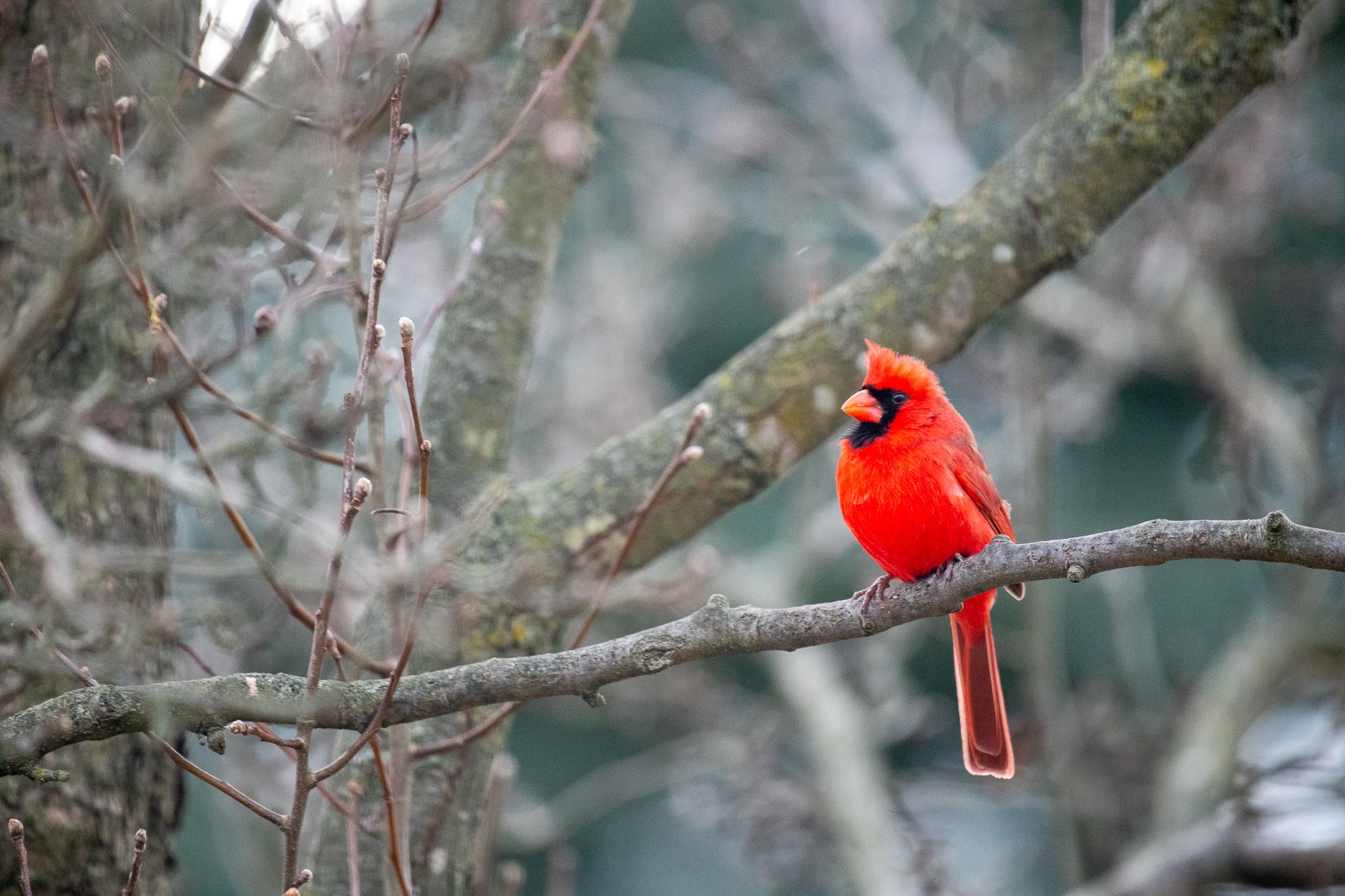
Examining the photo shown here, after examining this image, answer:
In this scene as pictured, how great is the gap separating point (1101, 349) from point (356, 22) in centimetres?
513

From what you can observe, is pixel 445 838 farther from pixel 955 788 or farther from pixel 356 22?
pixel 955 788

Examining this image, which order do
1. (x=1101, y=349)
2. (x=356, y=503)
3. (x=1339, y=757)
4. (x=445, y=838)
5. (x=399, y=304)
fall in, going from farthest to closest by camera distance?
1. (x=399, y=304)
2. (x=1101, y=349)
3. (x=1339, y=757)
4. (x=445, y=838)
5. (x=356, y=503)

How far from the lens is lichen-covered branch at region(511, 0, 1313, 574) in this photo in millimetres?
3176

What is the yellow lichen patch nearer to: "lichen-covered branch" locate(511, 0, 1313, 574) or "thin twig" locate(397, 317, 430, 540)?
"lichen-covered branch" locate(511, 0, 1313, 574)

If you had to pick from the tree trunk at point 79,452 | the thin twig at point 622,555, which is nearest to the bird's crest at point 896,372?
the thin twig at point 622,555

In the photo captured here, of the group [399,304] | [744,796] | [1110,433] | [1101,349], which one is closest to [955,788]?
[744,796]

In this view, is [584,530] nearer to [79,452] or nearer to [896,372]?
[896,372]

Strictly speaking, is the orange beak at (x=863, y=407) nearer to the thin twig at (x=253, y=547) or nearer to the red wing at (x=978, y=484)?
the red wing at (x=978, y=484)

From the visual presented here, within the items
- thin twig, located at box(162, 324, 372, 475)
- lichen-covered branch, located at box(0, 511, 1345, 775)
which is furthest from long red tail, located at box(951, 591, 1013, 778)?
thin twig, located at box(162, 324, 372, 475)

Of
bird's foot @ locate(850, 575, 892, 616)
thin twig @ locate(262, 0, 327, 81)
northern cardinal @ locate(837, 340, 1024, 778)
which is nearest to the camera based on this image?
thin twig @ locate(262, 0, 327, 81)

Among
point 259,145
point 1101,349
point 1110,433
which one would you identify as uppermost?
point 1110,433

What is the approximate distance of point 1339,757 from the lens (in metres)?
5.54

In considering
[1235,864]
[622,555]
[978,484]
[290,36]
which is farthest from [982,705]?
[290,36]

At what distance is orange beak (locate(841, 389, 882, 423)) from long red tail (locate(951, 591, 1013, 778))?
67 cm
